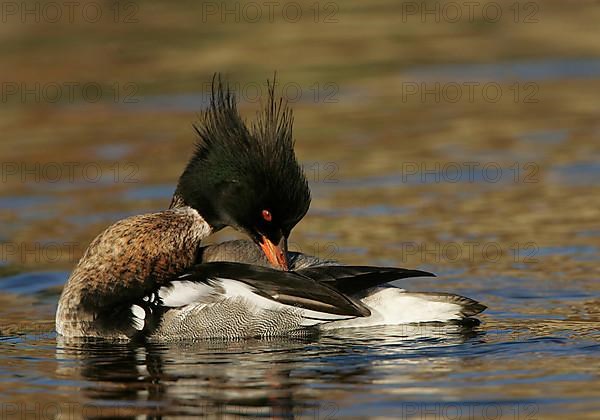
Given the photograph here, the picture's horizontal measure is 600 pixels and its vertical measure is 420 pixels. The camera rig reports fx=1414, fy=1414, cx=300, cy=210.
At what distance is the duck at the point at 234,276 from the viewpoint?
874 centimetres

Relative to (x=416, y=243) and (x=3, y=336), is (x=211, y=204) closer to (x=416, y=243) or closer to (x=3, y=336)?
(x=3, y=336)

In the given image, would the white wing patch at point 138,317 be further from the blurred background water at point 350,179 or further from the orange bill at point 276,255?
the orange bill at point 276,255

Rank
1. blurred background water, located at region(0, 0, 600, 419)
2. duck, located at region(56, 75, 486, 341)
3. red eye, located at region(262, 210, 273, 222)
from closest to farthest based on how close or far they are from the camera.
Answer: blurred background water, located at region(0, 0, 600, 419)
duck, located at region(56, 75, 486, 341)
red eye, located at region(262, 210, 273, 222)

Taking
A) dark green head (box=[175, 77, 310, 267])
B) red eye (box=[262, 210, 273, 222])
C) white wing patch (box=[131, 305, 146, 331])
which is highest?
dark green head (box=[175, 77, 310, 267])

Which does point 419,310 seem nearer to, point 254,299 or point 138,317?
point 254,299

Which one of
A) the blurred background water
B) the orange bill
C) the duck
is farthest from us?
the orange bill

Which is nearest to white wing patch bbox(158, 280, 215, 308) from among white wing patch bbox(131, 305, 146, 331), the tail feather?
white wing patch bbox(131, 305, 146, 331)

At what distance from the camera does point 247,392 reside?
7.52m

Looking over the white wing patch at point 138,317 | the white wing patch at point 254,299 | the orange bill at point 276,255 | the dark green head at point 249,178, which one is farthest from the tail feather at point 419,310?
the white wing patch at point 138,317

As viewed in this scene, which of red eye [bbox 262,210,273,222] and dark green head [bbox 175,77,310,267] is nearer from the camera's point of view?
dark green head [bbox 175,77,310,267]

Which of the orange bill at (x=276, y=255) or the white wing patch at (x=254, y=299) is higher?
the orange bill at (x=276, y=255)

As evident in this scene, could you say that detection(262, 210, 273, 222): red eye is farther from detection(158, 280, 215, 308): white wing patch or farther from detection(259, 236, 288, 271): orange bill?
detection(158, 280, 215, 308): white wing patch

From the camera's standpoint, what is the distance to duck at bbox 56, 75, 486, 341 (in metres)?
8.74

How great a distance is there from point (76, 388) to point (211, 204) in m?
1.91
